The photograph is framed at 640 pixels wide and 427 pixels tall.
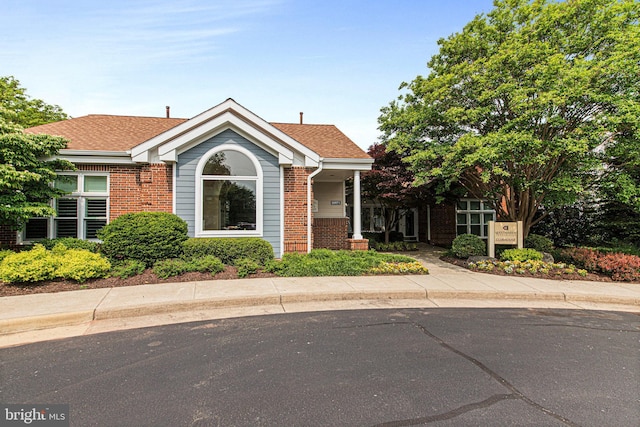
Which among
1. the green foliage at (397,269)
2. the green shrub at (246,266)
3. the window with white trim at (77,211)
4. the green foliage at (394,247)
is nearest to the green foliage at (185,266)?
the green shrub at (246,266)

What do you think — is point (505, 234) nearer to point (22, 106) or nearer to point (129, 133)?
point (129, 133)

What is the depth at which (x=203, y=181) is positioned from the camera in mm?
9867

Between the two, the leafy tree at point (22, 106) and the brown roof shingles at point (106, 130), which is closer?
the brown roof shingles at point (106, 130)

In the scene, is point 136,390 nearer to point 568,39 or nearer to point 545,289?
point 545,289

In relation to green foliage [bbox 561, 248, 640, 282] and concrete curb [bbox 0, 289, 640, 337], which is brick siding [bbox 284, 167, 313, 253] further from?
green foliage [bbox 561, 248, 640, 282]

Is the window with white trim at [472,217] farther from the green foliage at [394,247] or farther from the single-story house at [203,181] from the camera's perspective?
the single-story house at [203,181]

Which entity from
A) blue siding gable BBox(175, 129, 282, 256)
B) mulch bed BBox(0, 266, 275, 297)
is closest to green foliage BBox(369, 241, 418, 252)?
blue siding gable BBox(175, 129, 282, 256)

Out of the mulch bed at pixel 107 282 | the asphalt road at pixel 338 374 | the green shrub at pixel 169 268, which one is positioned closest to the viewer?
the asphalt road at pixel 338 374

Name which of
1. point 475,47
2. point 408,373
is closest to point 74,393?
point 408,373

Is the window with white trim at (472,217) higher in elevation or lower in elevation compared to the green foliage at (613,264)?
higher

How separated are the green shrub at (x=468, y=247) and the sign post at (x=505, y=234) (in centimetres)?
92

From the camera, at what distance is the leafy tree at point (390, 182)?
13.7 meters
